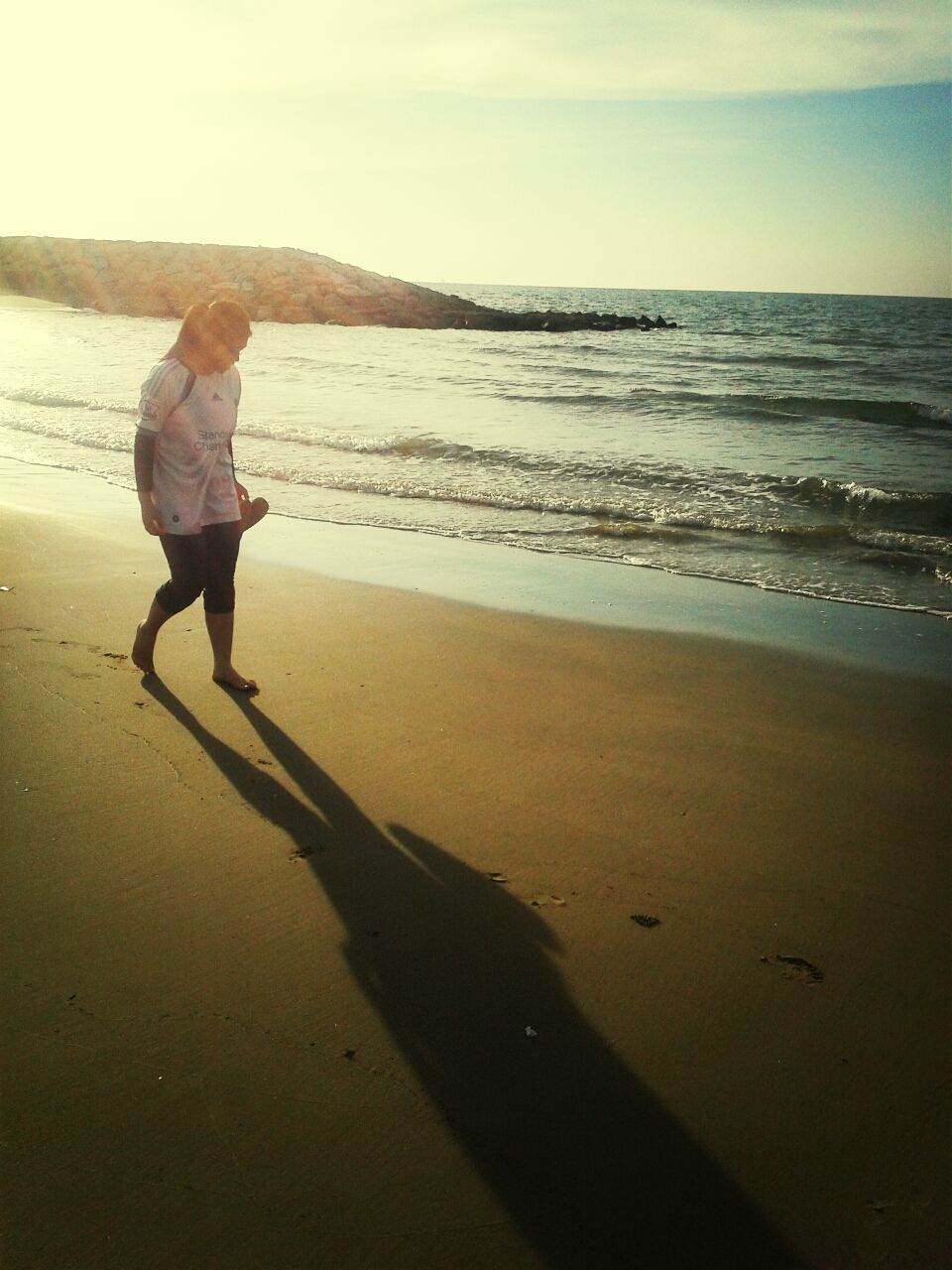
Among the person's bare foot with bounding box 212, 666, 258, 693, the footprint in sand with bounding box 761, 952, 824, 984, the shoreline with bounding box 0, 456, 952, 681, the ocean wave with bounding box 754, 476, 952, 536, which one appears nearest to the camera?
the footprint in sand with bounding box 761, 952, 824, 984

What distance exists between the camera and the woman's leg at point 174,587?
4.76 metres

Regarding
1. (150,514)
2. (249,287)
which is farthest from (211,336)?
(249,287)

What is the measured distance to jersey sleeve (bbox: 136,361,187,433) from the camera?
454 cm

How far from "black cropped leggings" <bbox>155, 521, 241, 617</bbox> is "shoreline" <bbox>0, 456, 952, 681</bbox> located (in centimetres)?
218

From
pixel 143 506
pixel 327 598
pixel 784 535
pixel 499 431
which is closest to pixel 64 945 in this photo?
pixel 143 506

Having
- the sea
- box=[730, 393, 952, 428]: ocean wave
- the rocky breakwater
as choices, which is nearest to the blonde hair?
the sea

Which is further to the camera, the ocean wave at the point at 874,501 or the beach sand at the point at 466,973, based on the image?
the ocean wave at the point at 874,501

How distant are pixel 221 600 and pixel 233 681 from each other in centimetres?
39

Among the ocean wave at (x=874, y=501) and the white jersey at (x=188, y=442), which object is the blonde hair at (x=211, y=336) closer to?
the white jersey at (x=188, y=442)

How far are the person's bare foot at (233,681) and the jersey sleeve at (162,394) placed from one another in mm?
1156

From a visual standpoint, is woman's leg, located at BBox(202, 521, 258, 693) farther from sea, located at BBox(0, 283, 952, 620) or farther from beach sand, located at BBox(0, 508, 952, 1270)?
sea, located at BBox(0, 283, 952, 620)

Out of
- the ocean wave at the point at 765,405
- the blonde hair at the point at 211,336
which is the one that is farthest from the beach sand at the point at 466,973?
the ocean wave at the point at 765,405

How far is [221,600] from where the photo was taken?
486cm

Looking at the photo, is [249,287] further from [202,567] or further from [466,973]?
[466,973]
